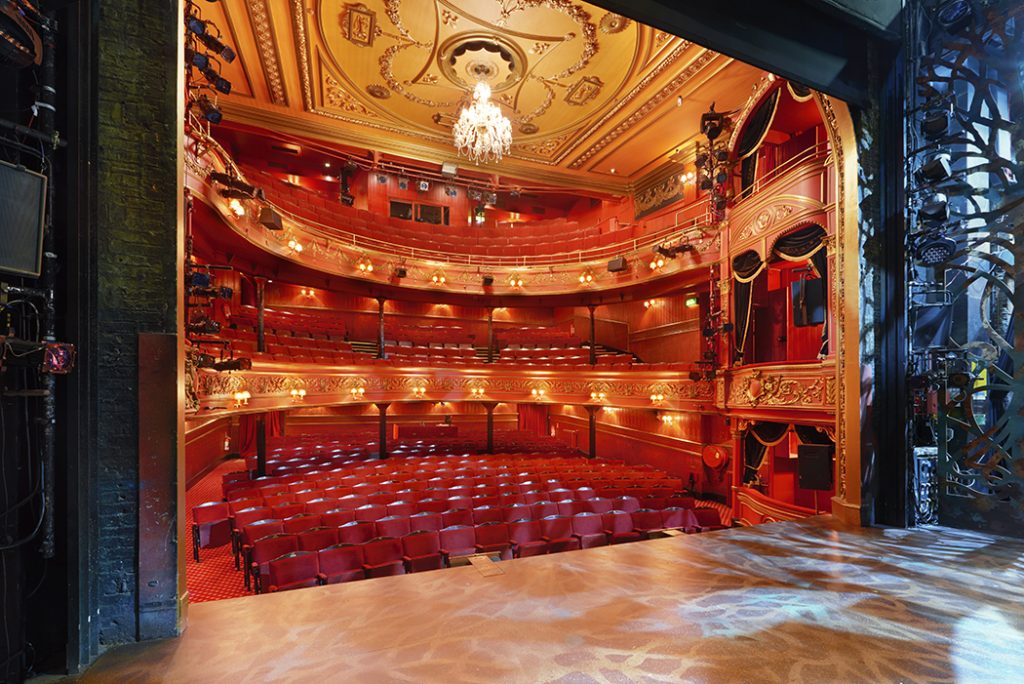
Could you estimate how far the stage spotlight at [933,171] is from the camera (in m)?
4.44

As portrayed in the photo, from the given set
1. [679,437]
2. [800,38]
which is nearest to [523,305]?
[679,437]

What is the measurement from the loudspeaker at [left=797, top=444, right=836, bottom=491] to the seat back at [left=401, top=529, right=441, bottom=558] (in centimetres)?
477

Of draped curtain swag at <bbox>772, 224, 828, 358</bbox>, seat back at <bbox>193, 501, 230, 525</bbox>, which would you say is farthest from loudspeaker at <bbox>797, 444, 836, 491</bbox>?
seat back at <bbox>193, 501, 230, 525</bbox>

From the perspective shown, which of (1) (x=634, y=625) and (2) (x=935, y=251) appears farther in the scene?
(2) (x=935, y=251)

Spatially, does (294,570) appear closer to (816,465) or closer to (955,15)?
(816,465)

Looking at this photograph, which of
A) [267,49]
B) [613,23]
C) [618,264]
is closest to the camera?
[613,23]

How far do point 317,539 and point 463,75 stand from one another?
422 inches

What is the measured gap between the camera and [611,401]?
12.8 m

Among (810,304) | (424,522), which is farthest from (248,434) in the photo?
(810,304)

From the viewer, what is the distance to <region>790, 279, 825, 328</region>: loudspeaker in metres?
8.02

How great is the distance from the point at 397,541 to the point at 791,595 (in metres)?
4.32

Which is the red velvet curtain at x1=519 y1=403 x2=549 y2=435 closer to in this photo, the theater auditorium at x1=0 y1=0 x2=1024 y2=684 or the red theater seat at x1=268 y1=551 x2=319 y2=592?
the theater auditorium at x1=0 y1=0 x2=1024 y2=684

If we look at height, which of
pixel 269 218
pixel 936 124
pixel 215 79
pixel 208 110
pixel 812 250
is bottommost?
pixel 812 250

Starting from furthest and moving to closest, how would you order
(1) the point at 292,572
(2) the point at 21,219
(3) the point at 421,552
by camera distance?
(3) the point at 421,552
(1) the point at 292,572
(2) the point at 21,219
